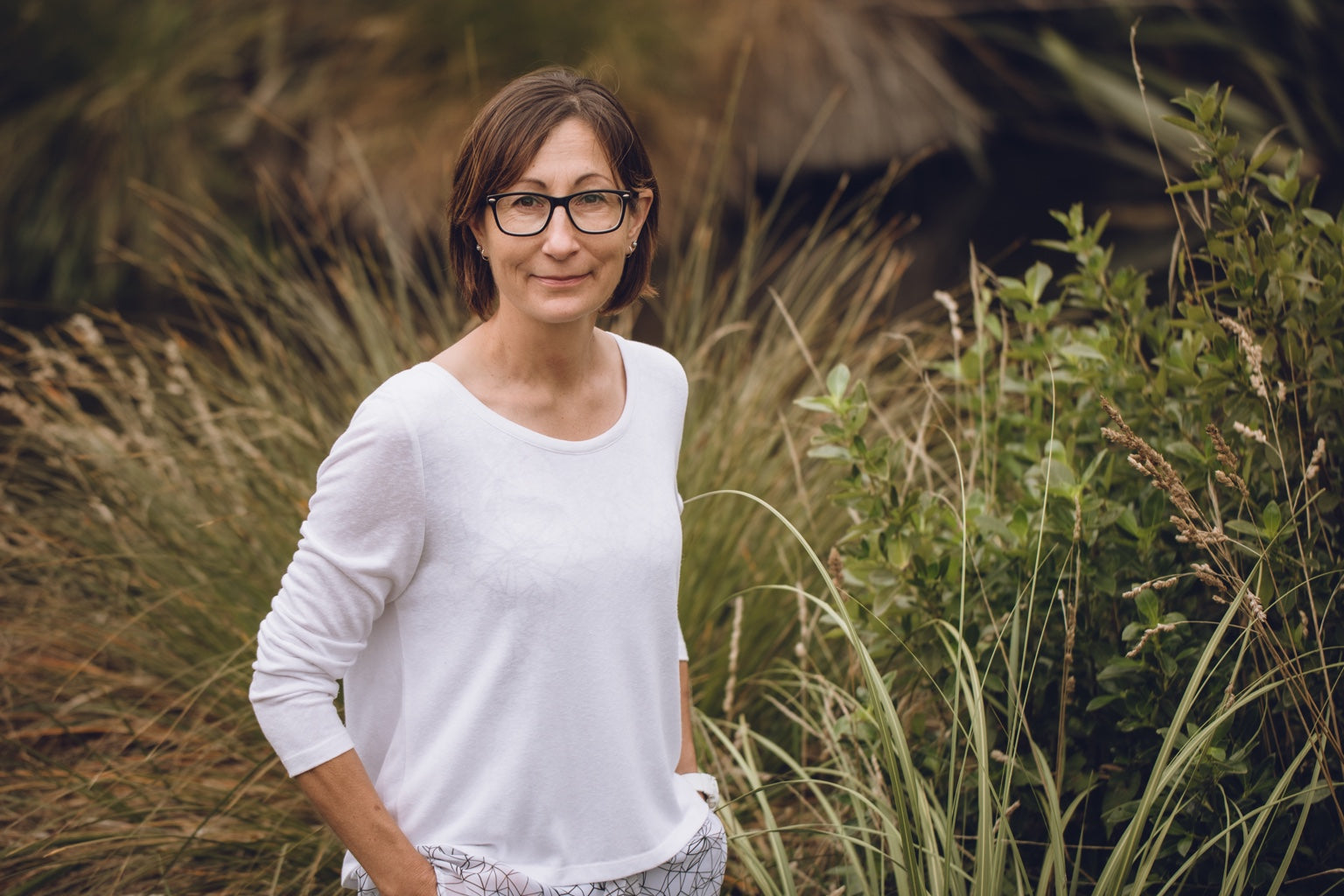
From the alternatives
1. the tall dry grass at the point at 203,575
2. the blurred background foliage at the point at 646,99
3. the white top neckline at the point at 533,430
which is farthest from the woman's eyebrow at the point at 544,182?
the blurred background foliage at the point at 646,99

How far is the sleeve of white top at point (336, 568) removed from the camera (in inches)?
52.2

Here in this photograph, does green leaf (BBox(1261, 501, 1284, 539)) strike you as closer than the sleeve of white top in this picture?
No

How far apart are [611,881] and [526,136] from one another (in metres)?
0.93

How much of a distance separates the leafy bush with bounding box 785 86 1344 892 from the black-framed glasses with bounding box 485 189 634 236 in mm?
734

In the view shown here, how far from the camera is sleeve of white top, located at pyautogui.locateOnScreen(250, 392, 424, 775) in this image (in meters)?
1.33

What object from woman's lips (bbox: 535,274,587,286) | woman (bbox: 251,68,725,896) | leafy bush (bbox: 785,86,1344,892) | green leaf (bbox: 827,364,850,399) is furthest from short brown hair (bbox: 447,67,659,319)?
leafy bush (bbox: 785,86,1344,892)

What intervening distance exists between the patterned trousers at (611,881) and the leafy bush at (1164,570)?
413mm

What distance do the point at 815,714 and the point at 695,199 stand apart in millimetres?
4124

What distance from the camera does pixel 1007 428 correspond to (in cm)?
254

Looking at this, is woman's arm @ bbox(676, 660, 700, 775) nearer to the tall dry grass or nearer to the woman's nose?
the tall dry grass

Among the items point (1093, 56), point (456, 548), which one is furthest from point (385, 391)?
point (1093, 56)

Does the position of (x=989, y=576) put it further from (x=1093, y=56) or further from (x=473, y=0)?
(x=1093, y=56)

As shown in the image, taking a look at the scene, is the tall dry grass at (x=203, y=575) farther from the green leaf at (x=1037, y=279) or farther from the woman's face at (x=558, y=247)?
the woman's face at (x=558, y=247)

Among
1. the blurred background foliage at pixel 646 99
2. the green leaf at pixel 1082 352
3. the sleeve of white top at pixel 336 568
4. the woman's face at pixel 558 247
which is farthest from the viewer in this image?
the blurred background foliage at pixel 646 99
